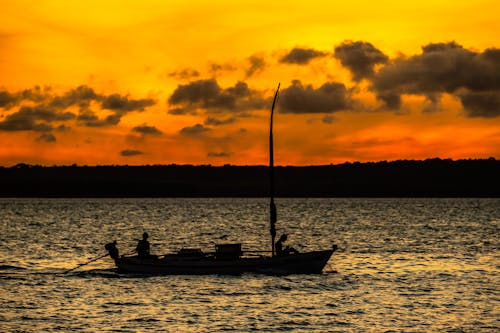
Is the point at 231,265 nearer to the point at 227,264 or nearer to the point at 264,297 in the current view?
the point at 227,264

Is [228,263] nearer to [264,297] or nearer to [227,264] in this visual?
[227,264]

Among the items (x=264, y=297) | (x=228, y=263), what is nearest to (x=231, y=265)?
(x=228, y=263)

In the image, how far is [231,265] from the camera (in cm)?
5388

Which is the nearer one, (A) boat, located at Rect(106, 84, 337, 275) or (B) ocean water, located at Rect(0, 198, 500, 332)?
(B) ocean water, located at Rect(0, 198, 500, 332)

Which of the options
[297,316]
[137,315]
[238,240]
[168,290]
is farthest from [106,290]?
[238,240]

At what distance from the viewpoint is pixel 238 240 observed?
102m

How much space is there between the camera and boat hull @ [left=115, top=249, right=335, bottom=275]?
53.8m

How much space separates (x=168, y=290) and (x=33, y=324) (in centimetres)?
1195

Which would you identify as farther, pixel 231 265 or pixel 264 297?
pixel 231 265

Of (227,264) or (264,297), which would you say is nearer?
(264,297)

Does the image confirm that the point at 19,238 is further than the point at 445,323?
Yes

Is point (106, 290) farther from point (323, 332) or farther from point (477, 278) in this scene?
point (477, 278)

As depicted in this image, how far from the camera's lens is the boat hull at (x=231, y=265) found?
5375 cm

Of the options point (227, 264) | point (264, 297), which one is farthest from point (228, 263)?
point (264, 297)
